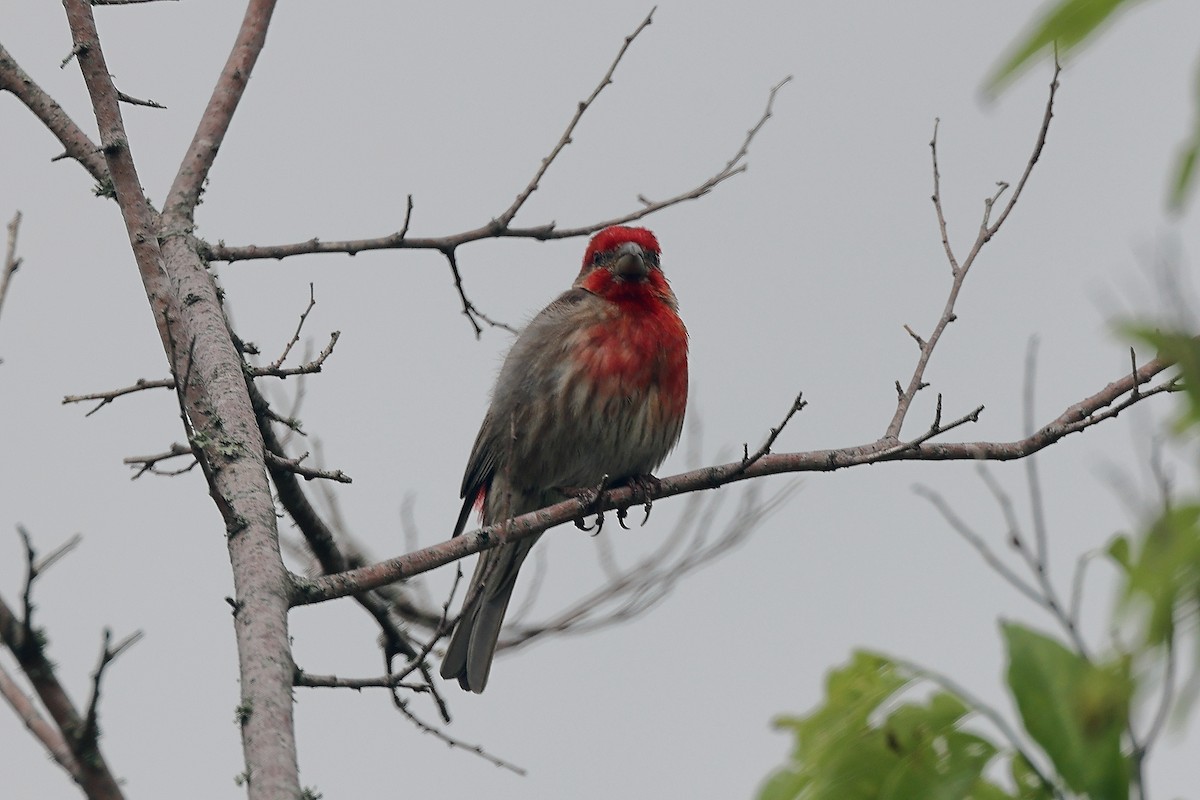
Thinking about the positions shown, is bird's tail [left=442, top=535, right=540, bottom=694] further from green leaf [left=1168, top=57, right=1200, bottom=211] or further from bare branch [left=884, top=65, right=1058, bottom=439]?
green leaf [left=1168, top=57, right=1200, bottom=211]

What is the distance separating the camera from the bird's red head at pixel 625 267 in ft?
24.1

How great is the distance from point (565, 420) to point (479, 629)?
109cm

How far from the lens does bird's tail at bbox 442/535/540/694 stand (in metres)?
6.63

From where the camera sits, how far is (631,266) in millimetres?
7352

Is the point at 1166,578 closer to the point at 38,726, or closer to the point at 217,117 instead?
the point at 38,726

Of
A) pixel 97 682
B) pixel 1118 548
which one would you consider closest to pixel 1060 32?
pixel 1118 548

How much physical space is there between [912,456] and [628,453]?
2067 mm

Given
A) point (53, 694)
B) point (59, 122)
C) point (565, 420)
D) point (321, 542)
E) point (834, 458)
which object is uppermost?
point (59, 122)

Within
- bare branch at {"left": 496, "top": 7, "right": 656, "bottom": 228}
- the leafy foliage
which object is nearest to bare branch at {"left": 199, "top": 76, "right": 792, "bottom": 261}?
bare branch at {"left": 496, "top": 7, "right": 656, "bottom": 228}

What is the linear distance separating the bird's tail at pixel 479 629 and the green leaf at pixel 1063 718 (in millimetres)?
4789

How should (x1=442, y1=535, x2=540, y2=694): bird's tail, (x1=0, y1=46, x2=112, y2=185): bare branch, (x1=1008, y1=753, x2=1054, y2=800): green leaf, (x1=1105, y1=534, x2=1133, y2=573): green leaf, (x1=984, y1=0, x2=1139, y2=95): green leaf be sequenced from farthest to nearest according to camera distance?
1. (x1=442, y1=535, x2=540, y2=694): bird's tail
2. (x1=0, y1=46, x2=112, y2=185): bare branch
3. (x1=1008, y1=753, x2=1054, y2=800): green leaf
4. (x1=1105, y1=534, x2=1133, y2=573): green leaf
5. (x1=984, y1=0, x2=1139, y2=95): green leaf

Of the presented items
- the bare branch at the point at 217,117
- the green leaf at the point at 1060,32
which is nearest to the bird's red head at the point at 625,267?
the bare branch at the point at 217,117

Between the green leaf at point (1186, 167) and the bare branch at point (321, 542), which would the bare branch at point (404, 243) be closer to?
the bare branch at point (321, 542)

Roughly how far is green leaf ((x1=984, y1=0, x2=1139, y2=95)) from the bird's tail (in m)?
5.49
